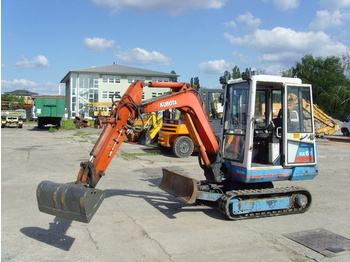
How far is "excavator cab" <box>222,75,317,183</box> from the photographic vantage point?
23.0 feet

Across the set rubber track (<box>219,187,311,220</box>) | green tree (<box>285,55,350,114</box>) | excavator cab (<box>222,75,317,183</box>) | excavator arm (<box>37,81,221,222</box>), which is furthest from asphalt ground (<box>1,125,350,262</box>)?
green tree (<box>285,55,350,114</box>)

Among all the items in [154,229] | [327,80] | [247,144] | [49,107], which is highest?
[327,80]

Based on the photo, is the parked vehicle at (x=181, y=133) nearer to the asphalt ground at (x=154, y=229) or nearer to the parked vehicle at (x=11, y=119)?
the asphalt ground at (x=154, y=229)

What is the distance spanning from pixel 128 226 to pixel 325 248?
327 centimetres

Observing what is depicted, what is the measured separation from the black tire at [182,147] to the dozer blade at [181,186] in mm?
7604

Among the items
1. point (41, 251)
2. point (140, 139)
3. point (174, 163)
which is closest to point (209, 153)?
point (41, 251)

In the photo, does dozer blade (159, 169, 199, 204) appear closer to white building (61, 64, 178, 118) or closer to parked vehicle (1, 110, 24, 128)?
parked vehicle (1, 110, 24, 128)

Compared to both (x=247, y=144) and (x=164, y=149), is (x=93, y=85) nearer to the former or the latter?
(x=164, y=149)

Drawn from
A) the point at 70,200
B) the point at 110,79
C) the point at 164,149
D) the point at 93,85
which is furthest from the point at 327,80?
the point at 70,200

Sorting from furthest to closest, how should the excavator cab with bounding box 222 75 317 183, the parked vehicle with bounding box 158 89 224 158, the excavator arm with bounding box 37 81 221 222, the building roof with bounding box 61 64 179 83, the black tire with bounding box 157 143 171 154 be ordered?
1. the building roof with bounding box 61 64 179 83
2. the black tire with bounding box 157 143 171 154
3. the parked vehicle with bounding box 158 89 224 158
4. the excavator cab with bounding box 222 75 317 183
5. the excavator arm with bounding box 37 81 221 222

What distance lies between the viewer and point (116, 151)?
20.6ft

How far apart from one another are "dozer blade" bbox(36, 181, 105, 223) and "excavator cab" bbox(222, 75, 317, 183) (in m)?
3.04

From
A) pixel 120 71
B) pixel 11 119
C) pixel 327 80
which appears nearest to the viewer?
pixel 11 119

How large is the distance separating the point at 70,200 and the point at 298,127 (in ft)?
15.1
